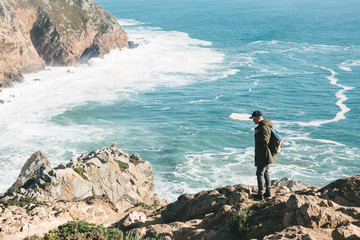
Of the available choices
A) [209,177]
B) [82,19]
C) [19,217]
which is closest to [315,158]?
[209,177]

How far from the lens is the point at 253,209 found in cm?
1041

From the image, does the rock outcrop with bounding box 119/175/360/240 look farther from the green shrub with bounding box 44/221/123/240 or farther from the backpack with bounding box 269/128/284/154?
the backpack with bounding box 269/128/284/154

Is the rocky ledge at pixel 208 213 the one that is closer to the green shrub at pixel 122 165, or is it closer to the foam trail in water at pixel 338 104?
the green shrub at pixel 122 165

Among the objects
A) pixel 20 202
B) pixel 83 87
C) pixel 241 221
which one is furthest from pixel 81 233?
pixel 83 87

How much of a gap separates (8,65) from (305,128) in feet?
147

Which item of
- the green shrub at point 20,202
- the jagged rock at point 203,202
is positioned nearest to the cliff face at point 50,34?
the green shrub at point 20,202

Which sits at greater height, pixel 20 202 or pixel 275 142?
pixel 275 142

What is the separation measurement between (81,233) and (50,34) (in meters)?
71.3

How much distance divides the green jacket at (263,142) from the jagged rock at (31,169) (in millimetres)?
16920

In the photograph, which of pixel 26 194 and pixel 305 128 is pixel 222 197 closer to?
pixel 26 194

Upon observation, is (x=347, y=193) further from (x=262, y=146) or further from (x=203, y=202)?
(x=203, y=202)

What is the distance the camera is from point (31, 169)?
25000 millimetres

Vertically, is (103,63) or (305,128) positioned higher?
(103,63)

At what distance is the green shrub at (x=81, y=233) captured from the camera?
10055 millimetres
